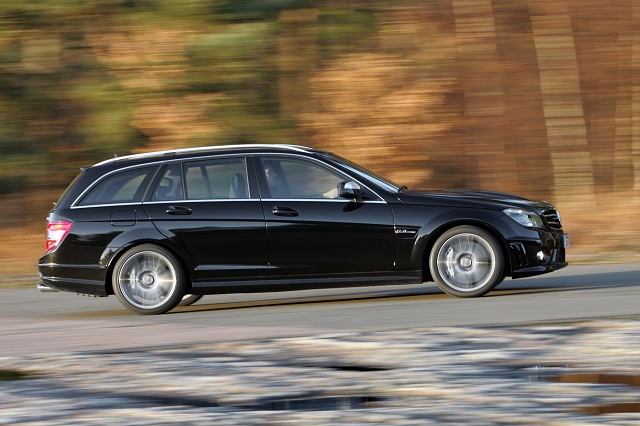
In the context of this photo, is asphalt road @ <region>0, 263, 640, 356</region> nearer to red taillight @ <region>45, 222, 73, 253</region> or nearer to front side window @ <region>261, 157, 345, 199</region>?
red taillight @ <region>45, 222, 73, 253</region>

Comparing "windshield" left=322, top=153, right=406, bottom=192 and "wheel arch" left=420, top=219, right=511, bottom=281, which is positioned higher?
"windshield" left=322, top=153, right=406, bottom=192

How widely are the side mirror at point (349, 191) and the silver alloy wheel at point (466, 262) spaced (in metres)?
0.98

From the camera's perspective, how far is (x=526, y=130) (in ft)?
90.2

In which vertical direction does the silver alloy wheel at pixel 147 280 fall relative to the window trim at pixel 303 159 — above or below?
below

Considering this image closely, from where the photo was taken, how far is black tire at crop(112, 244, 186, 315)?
11703mm

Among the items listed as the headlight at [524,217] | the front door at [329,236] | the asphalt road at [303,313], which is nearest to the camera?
the asphalt road at [303,313]

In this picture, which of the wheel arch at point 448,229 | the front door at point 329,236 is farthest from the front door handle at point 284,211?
the wheel arch at point 448,229

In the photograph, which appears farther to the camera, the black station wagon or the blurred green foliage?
the blurred green foliage

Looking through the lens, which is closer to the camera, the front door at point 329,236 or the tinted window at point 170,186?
the front door at point 329,236

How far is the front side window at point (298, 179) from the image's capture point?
38.6 feet

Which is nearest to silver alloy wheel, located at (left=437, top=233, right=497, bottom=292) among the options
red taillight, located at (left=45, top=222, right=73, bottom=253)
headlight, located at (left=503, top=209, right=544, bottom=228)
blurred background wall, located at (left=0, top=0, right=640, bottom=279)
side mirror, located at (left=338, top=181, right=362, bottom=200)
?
headlight, located at (left=503, top=209, right=544, bottom=228)

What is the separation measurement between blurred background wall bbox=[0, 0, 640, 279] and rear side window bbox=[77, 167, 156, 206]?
8.01 meters

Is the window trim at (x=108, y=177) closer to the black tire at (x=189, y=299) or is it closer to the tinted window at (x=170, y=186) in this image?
the tinted window at (x=170, y=186)

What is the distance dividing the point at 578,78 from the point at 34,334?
19270 mm
